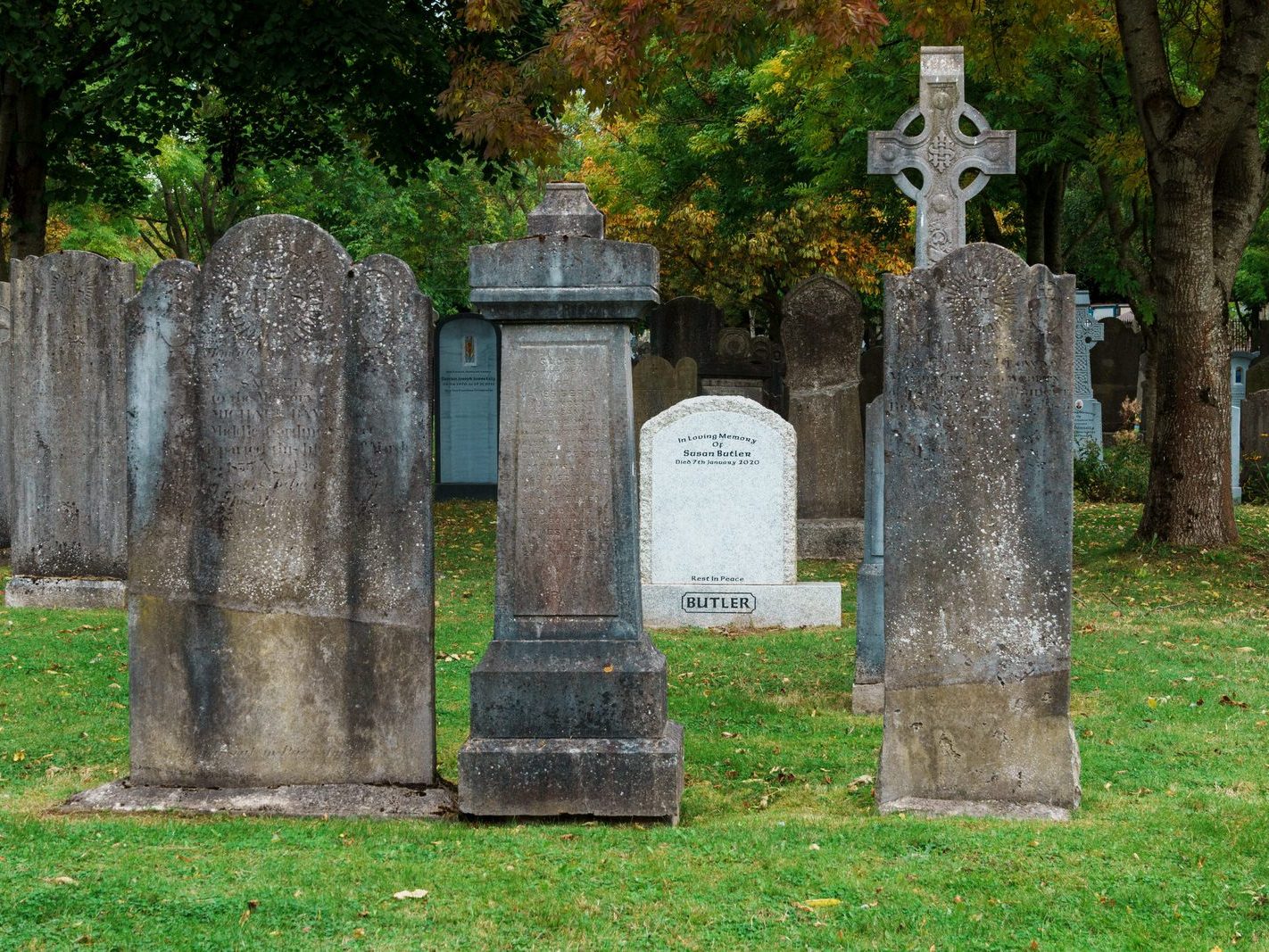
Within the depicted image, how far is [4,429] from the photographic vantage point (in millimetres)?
14156

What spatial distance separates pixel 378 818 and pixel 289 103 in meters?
16.9

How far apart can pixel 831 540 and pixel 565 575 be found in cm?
1047

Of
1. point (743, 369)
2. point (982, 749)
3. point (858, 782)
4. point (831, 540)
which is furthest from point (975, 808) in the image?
point (743, 369)

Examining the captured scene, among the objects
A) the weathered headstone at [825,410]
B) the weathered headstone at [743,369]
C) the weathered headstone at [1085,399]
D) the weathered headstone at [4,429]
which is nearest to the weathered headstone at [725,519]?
the weathered headstone at [825,410]

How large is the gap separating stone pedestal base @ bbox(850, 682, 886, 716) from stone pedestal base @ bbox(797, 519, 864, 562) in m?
7.59

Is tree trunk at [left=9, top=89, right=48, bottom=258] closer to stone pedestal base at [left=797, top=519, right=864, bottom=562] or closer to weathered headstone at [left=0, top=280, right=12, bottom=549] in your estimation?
weathered headstone at [left=0, top=280, right=12, bottom=549]

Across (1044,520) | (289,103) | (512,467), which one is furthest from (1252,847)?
(289,103)

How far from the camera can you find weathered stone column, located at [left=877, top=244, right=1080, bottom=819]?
600 cm

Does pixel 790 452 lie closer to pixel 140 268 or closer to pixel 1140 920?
pixel 1140 920

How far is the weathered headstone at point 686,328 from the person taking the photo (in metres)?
24.0

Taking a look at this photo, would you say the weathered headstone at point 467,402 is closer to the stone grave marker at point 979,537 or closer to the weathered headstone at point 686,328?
the weathered headstone at point 686,328

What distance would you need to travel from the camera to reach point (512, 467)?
625 centimetres

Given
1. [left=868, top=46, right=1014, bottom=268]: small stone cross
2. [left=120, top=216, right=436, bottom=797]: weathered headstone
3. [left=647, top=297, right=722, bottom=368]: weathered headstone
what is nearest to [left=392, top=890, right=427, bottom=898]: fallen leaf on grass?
[left=120, top=216, right=436, bottom=797]: weathered headstone

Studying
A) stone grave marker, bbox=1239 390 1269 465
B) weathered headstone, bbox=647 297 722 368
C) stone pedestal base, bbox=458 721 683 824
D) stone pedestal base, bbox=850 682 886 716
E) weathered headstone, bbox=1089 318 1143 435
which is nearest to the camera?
stone pedestal base, bbox=458 721 683 824
